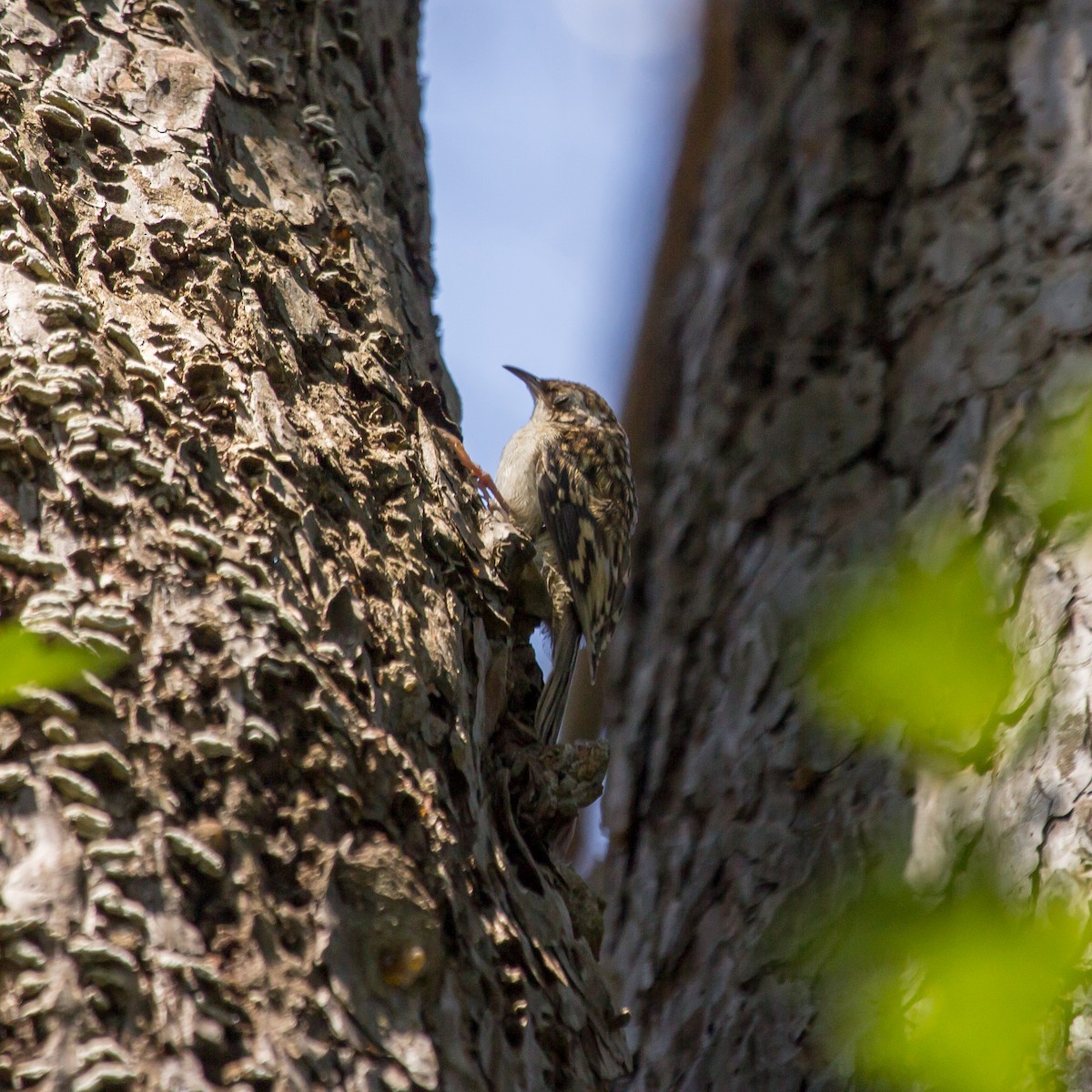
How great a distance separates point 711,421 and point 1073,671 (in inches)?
58.7

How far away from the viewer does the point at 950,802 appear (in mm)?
2396

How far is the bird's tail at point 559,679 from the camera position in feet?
9.67

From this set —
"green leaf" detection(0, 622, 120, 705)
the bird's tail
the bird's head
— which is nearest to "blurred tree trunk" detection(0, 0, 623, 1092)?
"green leaf" detection(0, 622, 120, 705)

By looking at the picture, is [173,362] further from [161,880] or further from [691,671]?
[691,671]

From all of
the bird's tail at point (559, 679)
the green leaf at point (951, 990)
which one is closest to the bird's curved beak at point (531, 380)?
the bird's tail at point (559, 679)

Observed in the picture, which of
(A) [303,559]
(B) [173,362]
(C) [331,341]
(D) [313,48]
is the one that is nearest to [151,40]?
(D) [313,48]

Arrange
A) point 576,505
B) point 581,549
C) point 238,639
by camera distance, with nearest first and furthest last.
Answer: point 238,639 < point 581,549 < point 576,505

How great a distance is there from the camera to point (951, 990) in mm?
2127

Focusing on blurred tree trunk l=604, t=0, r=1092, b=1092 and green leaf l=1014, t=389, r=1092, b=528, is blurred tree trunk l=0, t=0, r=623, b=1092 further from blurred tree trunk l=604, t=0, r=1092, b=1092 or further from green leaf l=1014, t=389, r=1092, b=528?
green leaf l=1014, t=389, r=1092, b=528

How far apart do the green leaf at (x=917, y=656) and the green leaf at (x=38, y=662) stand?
162 cm

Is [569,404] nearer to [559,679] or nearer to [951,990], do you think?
[559,679]

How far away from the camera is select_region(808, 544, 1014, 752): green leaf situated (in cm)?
249

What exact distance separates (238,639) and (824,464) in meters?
1.91

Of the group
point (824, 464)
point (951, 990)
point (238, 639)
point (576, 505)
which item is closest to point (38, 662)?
Answer: point (238, 639)
